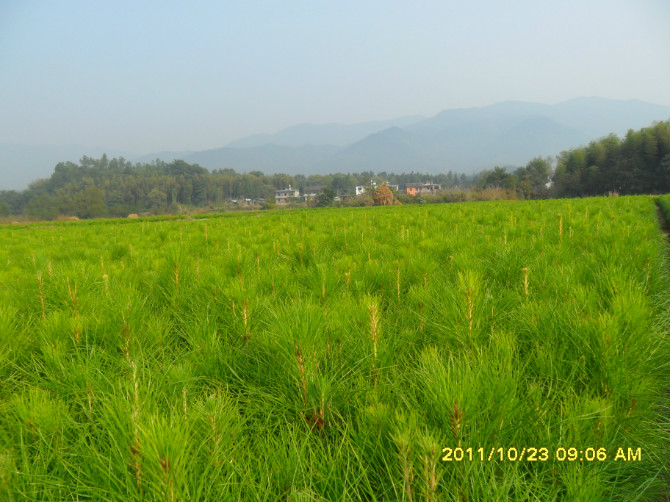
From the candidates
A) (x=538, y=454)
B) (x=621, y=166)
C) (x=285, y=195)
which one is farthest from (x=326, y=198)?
(x=538, y=454)

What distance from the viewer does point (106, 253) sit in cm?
489

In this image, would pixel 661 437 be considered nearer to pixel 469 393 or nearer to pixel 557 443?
pixel 557 443

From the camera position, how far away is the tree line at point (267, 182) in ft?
162

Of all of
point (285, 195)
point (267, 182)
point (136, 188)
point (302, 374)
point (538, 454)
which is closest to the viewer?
point (538, 454)

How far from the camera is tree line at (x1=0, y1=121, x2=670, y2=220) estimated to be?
49.5 m

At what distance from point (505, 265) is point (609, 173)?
214 feet

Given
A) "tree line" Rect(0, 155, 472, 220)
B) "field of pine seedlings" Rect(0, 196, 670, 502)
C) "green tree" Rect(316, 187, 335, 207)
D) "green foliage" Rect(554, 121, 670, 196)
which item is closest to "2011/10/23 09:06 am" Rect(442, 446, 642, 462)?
"field of pine seedlings" Rect(0, 196, 670, 502)

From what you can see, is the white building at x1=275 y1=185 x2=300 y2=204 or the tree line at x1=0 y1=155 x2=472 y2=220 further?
the white building at x1=275 y1=185 x2=300 y2=204

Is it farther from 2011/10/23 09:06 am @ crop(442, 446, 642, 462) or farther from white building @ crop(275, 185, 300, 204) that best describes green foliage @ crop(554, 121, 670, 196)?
white building @ crop(275, 185, 300, 204)

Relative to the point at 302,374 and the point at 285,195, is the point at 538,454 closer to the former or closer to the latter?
the point at 302,374

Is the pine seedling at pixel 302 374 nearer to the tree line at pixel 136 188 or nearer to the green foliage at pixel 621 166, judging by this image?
the green foliage at pixel 621 166

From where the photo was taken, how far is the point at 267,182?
445ft

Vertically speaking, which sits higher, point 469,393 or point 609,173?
point 609,173

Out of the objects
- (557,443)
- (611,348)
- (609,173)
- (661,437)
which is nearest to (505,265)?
(611,348)
